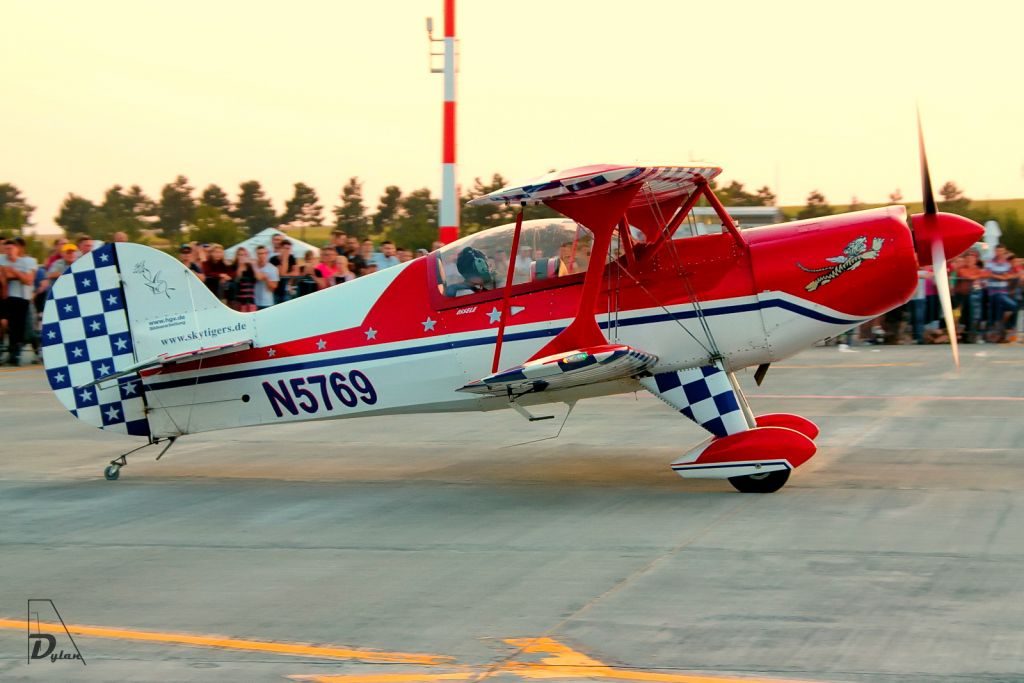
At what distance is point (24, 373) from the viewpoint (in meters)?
19.0

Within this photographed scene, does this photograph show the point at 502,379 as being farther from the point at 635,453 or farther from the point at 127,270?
the point at 127,270

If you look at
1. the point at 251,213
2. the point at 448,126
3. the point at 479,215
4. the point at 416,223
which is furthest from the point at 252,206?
the point at 448,126

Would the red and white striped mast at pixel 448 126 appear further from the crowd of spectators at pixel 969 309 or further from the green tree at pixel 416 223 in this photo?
the green tree at pixel 416 223

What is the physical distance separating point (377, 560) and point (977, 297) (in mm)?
15548

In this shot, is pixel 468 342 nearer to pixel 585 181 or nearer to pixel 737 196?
pixel 585 181

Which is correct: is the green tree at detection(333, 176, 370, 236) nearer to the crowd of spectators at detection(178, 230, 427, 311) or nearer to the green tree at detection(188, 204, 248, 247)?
the green tree at detection(188, 204, 248, 247)

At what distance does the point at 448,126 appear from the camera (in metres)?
26.1

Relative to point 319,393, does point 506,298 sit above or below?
above

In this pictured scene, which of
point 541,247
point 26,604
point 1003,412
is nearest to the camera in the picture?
point 26,604

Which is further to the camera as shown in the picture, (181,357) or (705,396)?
(181,357)

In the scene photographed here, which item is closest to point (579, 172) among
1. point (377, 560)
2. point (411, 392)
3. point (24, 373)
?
point (411, 392)

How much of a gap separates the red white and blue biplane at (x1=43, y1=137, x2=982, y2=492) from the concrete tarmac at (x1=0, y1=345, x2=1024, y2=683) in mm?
629

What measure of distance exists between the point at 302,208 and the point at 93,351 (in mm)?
59656

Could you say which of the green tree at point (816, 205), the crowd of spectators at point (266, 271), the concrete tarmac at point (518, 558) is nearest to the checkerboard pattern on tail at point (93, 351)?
the concrete tarmac at point (518, 558)
